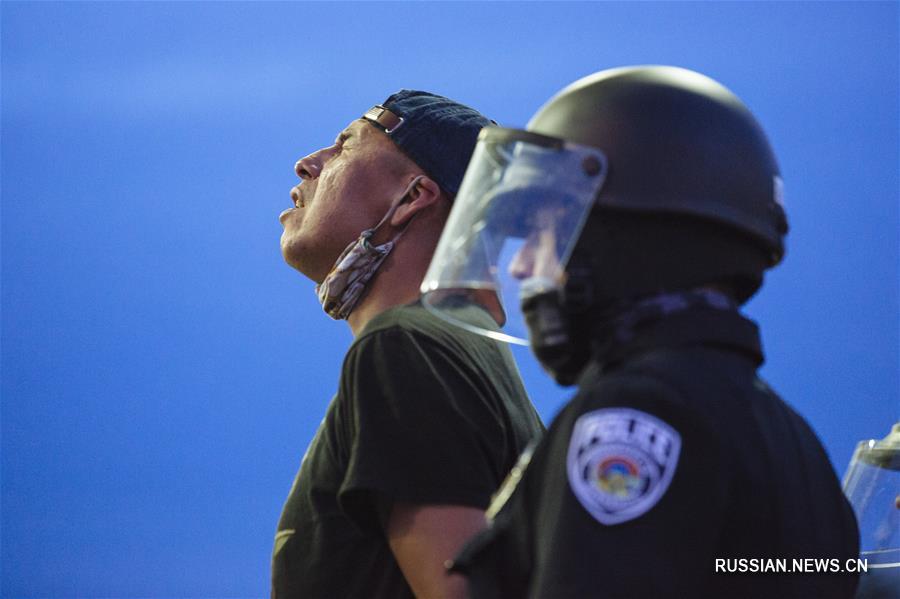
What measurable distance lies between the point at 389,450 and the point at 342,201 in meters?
0.68

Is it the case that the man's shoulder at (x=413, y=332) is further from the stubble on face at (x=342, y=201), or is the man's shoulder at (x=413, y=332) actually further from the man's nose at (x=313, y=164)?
the man's nose at (x=313, y=164)

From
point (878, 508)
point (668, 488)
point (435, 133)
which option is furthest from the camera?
point (435, 133)

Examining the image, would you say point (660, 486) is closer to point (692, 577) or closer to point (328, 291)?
point (692, 577)

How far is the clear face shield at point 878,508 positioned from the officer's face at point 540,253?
37.0 inches

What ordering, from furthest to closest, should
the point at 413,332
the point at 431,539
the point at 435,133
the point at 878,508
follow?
the point at 435,133, the point at 878,508, the point at 413,332, the point at 431,539

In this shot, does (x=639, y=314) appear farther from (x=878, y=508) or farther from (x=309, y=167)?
(x=309, y=167)

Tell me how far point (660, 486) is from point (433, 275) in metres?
0.39

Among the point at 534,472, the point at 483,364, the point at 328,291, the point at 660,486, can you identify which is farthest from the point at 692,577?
the point at 328,291

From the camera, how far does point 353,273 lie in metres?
2.13

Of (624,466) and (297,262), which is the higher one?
(297,262)

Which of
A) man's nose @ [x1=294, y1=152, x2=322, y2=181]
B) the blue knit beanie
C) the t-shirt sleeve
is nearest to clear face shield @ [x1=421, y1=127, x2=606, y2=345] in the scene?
the t-shirt sleeve

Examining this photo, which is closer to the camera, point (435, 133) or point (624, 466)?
point (624, 466)

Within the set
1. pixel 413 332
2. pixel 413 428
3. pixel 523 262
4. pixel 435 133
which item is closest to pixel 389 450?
pixel 413 428

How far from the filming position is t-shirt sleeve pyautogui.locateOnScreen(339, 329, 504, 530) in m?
1.64
